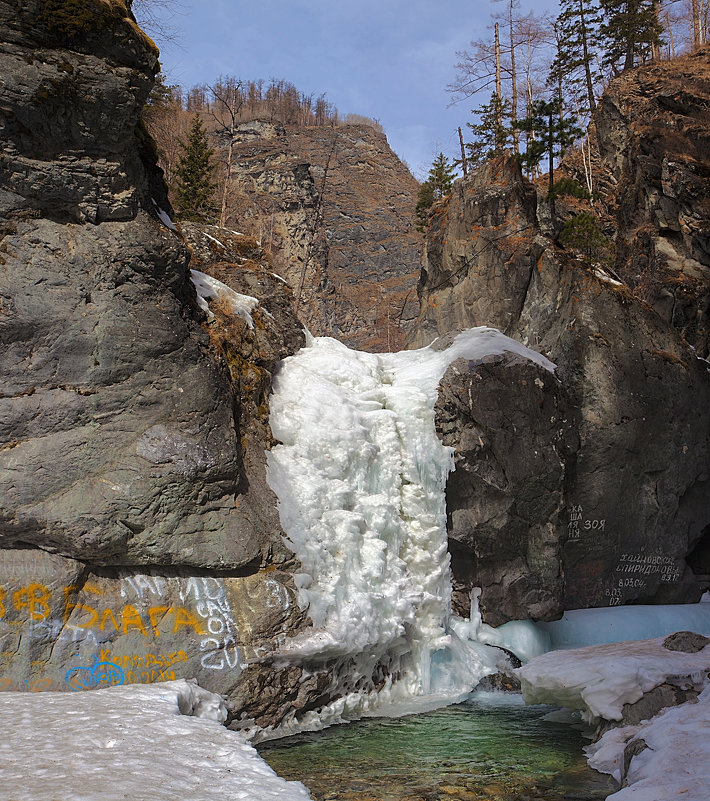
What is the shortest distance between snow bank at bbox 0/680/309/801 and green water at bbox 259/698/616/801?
1.02m

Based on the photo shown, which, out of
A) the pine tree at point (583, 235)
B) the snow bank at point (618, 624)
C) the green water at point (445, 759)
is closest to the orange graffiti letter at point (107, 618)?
the green water at point (445, 759)

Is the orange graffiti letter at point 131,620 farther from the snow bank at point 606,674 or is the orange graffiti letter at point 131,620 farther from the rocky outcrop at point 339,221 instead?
the rocky outcrop at point 339,221

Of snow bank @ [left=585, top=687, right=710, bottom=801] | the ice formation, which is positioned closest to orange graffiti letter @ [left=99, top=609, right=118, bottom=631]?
snow bank @ [left=585, top=687, right=710, bottom=801]

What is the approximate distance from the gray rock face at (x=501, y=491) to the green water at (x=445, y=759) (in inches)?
112

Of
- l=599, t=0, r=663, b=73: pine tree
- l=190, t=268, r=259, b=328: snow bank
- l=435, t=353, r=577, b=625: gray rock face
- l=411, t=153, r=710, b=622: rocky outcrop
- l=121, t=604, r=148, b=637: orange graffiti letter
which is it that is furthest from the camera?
l=599, t=0, r=663, b=73: pine tree

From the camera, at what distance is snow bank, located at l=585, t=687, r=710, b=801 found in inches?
163

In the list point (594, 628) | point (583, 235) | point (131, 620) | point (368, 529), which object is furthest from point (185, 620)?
point (583, 235)

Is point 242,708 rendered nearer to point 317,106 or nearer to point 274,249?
point 274,249

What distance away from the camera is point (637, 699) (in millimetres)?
6184

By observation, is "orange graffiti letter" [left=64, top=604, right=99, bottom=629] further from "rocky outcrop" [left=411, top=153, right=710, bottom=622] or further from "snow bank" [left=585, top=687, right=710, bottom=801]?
"rocky outcrop" [left=411, top=153, right=710, bottom=622]

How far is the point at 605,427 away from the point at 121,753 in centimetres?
1016

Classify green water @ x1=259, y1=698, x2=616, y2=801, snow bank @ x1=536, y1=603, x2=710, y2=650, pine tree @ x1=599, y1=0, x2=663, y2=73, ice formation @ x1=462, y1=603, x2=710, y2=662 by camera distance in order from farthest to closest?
pine tree @ x1=599, y1=0, x2=663, y2=73
snow bank @ x1=536, y1=603, x2=710, y2=650
ice formation @ x1=462, y1=603, x2=710, y2=662
green water @ x1=259, y1=698, x2=616, y2=801

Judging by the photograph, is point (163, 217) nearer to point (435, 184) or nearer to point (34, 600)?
point (34, 600)

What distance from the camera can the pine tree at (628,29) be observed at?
78.0 ft
